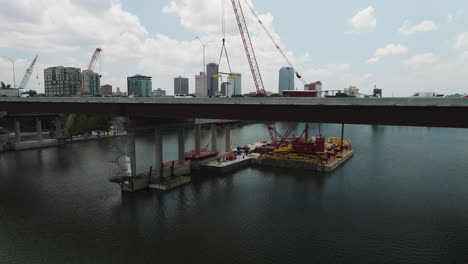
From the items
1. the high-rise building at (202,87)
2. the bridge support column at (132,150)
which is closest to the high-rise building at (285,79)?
the high-rise building at (202,87)

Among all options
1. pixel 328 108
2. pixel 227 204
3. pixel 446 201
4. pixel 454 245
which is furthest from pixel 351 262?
pixel 446 201

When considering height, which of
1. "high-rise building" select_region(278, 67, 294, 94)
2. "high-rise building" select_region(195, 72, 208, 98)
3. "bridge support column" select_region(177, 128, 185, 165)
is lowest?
"bridge support column" select_region(177, 128, 185, 165)

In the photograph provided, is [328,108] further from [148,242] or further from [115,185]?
[115,185]

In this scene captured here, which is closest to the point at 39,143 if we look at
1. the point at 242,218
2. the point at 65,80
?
the point at 242,218

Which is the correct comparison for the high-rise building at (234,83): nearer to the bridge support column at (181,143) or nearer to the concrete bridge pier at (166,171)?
the bridge support column at (181,143)

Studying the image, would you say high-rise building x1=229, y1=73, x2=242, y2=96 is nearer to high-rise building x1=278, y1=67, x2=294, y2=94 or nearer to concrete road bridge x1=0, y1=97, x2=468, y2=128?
high-rise building x1=278, y1=67, x2=294, y2=94

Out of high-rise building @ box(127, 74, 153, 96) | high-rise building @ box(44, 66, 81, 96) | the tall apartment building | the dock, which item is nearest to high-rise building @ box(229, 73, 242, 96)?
the dock
